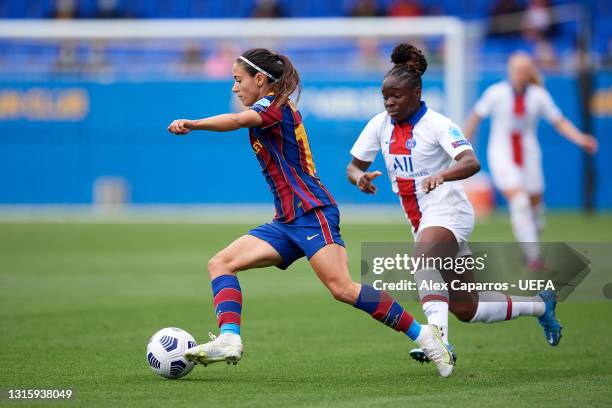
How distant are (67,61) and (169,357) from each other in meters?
18.2

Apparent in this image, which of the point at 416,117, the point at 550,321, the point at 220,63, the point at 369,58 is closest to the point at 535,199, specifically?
the point at 550,321

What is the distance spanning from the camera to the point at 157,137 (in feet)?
80.0

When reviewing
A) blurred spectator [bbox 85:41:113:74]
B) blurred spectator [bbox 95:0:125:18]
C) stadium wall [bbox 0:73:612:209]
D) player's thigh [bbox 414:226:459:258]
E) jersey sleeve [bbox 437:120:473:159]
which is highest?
blurred spectator [bbox 95:0:125:18]

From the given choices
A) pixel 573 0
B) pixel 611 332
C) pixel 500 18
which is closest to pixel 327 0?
pixel 500 18

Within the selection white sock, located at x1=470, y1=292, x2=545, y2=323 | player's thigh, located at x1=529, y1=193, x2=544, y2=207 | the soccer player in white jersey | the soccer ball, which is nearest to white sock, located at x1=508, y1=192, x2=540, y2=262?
the soccer player in white jersey

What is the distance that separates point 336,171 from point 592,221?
229 inches

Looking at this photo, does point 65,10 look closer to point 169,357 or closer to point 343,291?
point 169,357

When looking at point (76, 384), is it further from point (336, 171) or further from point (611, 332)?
point (336, 171)

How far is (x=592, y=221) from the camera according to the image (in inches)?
822

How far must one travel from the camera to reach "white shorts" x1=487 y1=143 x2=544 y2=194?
44.1 ft

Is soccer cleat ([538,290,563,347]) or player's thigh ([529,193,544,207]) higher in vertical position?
soccer cleat ([538,290,563,347])

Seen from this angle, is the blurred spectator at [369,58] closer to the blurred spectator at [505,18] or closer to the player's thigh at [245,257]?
the blurred spectator at [505,18]

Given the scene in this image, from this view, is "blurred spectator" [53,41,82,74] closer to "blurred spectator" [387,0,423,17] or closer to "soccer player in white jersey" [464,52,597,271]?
"blurred spectator" [387,0,423,17]

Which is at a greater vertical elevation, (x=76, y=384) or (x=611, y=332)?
(x=76, y=384)
